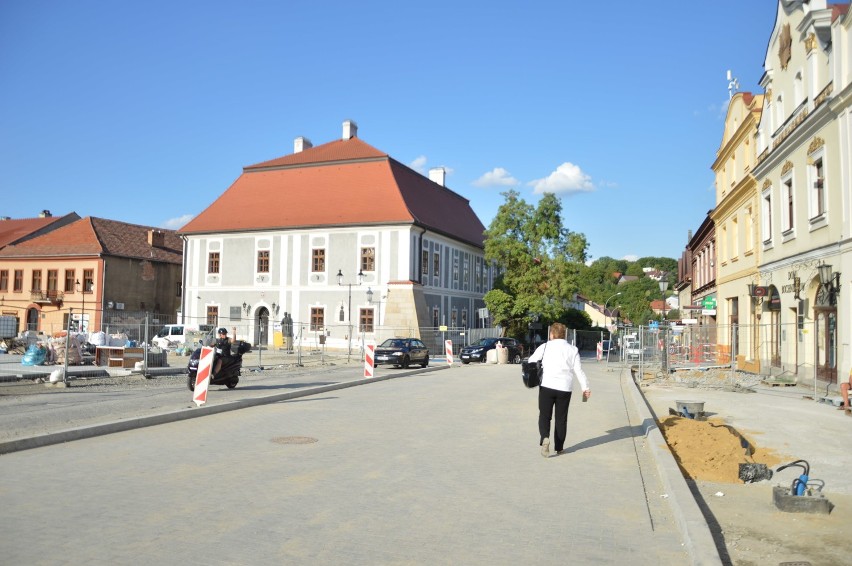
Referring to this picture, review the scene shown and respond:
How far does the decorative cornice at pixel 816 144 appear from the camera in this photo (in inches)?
784

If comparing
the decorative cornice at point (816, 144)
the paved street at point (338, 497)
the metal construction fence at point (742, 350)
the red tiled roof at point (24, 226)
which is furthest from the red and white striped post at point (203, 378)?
the red tiled roof at point (24, 226)

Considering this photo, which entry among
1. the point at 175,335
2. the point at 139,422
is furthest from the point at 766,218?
the point at 175,335

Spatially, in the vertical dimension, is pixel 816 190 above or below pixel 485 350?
above

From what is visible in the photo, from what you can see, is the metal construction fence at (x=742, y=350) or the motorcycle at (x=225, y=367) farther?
the metal construction fence at (x=742, y=350)

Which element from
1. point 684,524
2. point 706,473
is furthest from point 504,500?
point 706,473

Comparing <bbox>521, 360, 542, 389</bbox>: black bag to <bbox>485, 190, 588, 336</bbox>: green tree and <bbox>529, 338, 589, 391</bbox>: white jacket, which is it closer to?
<bbox>529, 338, 589, 391</bbox>: white jacket

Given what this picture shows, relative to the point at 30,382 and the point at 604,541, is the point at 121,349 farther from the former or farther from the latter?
the point at 604,541

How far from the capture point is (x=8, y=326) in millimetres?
36531

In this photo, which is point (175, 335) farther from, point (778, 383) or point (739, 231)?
point (778, 383)

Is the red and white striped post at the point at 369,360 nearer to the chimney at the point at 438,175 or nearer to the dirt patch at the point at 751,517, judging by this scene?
the dirt patch at the point at 751,517

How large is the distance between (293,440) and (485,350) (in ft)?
93.2

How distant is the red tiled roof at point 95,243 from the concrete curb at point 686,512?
2198 inches

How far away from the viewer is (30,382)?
18.9m

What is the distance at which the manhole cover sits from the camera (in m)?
10.0
